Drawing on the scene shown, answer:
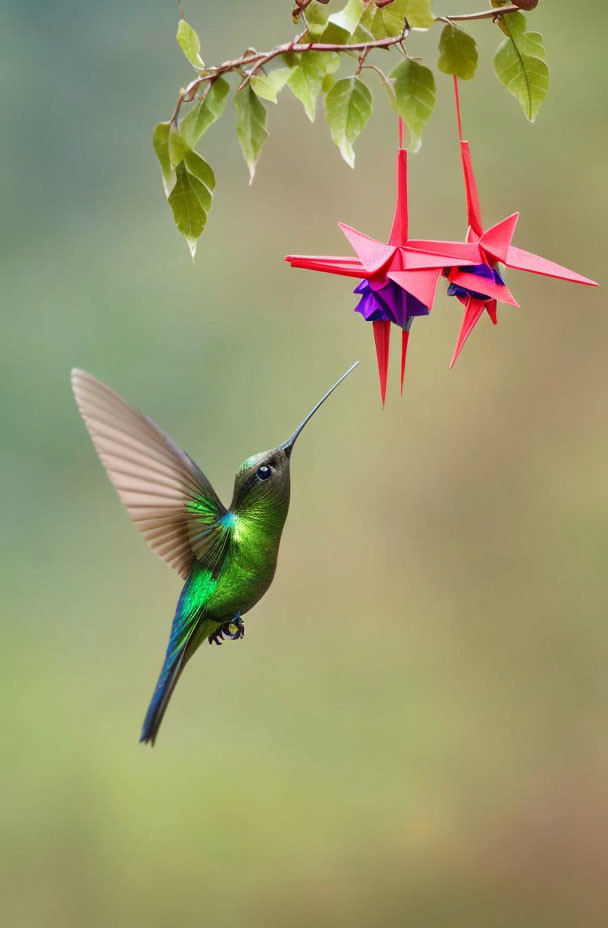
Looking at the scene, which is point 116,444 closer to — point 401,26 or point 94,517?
point 401,26

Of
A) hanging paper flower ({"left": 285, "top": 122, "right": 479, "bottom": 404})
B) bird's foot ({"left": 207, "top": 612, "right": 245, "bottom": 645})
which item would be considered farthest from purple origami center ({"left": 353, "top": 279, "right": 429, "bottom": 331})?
bird's foot ({"left": 207, "top": 612, "right": 245, "bottom": 645})

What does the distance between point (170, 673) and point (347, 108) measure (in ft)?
1.39

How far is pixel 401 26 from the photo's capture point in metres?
0.71

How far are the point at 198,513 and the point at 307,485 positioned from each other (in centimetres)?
104

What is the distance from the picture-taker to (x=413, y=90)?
27.3 inches

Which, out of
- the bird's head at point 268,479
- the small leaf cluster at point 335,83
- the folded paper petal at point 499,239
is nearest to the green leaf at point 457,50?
the small leaf cluster at point 335,83

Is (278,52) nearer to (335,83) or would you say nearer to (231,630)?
(335,83)

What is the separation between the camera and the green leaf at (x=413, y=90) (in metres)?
0.69

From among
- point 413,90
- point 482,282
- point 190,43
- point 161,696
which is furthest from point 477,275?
point 161,696

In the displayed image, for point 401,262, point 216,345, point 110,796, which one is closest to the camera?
point 401,262

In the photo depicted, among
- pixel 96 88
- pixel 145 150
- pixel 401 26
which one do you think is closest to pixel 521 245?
pixel 145 150

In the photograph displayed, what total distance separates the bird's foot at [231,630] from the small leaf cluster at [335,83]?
0.27 meters

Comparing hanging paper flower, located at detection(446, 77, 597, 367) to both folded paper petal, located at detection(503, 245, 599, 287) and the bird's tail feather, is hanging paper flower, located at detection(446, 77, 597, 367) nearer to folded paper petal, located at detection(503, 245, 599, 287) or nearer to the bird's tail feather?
folded paper petal, located at detection(503, 245, 599, 287)

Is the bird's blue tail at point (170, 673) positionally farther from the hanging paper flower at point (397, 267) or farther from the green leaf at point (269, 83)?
the green leaf at point (269, 83)
